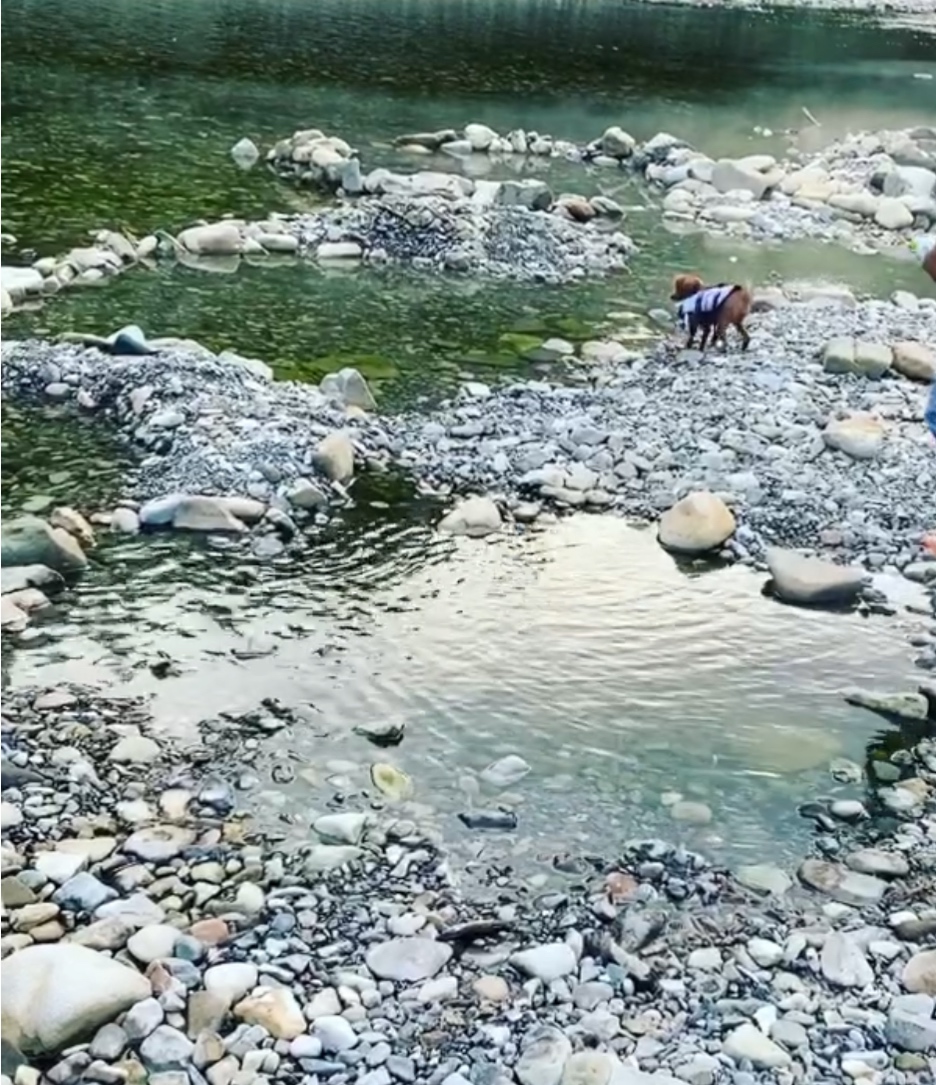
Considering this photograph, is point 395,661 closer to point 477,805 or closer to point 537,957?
point 477,805

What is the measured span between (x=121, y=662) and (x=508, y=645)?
2.25 m

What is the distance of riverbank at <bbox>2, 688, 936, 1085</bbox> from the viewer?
505 centimetres

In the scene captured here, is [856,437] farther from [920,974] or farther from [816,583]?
[920,974]

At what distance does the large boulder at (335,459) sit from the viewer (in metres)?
10.2

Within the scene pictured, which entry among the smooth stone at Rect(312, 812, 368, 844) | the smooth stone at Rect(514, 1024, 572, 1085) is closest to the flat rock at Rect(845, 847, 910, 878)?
the smooth stone at Rect(514, 1024, 572, 1085)

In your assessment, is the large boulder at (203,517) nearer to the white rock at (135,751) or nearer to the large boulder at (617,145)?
the white rock at (135,751)

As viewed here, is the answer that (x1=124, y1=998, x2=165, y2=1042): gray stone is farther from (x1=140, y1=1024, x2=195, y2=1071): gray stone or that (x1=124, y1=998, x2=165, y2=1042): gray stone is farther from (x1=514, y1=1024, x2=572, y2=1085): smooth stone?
(x1=514, y1=1024, x2=572, y2=1085): smooth stone

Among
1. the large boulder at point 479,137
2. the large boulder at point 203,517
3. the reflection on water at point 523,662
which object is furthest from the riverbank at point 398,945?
the large boulder at point 479,137

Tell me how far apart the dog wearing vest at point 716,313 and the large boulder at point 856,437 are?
232 cm

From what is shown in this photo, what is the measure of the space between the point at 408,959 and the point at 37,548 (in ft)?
14.0

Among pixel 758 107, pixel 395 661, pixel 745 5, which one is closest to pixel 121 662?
pixel 395 661

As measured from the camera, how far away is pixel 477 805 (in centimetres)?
675

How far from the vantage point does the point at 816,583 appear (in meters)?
9.02

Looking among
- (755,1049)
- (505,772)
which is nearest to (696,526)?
(505,772)
